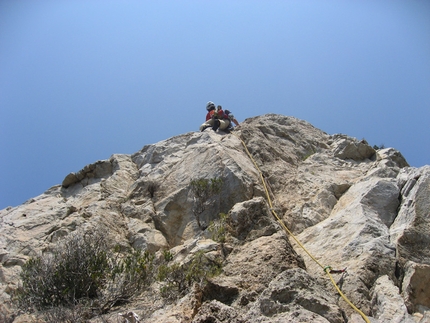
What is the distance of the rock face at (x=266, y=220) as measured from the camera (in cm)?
589

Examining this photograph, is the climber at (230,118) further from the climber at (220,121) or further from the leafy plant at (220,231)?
the leafy plant at (220,231)

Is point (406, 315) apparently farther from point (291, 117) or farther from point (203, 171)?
Result: point (291, 117)

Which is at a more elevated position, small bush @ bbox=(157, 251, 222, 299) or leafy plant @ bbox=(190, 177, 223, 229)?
leafy plant @ bbox=(190, 177, 223, 229)

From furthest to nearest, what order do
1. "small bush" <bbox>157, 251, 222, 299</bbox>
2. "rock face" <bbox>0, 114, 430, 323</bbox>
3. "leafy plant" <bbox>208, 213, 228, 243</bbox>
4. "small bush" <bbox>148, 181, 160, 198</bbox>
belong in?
"small bush" <bbox>148, 181, 160, 198</bbox> < "leafy plant" <bbox>208, 213, 228, 243</bbox> < "small bush" <bbox>157, 251, 222, 299</bbox> < "rock face" <bbox>0, 114, 430, 323</bbox>

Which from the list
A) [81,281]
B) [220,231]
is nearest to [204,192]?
[220,231]


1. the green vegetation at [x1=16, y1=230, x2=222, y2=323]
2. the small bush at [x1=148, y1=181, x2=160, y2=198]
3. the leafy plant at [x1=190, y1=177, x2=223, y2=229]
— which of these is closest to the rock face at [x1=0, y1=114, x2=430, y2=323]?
the small bush at [x1=148, y1=181, x2=160, y2=198]

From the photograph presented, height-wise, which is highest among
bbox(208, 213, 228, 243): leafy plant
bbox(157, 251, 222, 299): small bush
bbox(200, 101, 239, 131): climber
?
bbox(200, 101, 239, 131): climber

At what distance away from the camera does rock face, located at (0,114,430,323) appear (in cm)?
589

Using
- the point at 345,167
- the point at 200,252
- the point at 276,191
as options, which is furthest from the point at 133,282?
the point at 345,167

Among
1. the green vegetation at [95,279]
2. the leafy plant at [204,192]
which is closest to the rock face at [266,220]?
the leafy plant at [204,192]

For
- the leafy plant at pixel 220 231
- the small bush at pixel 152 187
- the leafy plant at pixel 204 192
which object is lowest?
the leafy plant at pixel 220 231

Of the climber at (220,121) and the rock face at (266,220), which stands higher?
the climber at (220,121)

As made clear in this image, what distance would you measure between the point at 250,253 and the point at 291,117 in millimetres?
11131

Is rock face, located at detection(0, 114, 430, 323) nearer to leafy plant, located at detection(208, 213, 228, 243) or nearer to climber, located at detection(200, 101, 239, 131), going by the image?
leafy plant, located at detection(208, 213, 228, 243)
